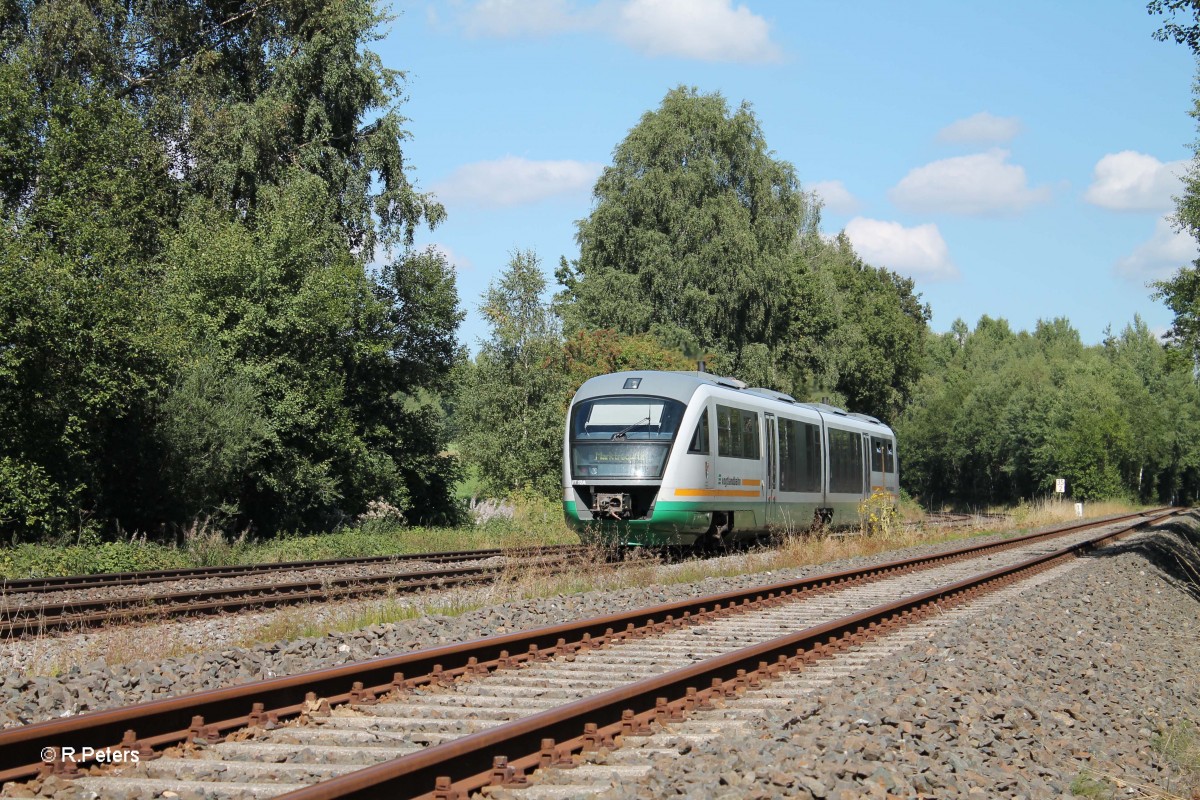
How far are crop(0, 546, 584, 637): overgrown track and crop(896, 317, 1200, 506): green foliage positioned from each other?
2582 inches

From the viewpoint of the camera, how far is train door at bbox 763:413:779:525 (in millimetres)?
21688

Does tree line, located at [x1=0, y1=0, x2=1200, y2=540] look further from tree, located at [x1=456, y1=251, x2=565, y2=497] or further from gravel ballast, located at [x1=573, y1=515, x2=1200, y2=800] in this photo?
gravel ballast, located at [x1=573, y1=515, x2=1200, y2=800]

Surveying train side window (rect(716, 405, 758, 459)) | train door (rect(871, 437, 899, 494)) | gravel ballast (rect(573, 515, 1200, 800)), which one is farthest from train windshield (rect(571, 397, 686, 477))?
train door (rect(871, 437, 899, 494))

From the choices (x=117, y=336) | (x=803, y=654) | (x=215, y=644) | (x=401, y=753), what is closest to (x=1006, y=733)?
(x=803, y=654)

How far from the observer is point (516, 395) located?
3541cm

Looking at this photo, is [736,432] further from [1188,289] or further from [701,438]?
[1188,289]

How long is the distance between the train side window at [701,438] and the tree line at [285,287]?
32.8 feet

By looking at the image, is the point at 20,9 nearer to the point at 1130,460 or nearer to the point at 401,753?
the point at 401,753

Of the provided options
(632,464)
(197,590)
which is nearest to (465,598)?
(197,590)

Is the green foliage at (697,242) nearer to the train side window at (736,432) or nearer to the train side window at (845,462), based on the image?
the train side window at (845,462)

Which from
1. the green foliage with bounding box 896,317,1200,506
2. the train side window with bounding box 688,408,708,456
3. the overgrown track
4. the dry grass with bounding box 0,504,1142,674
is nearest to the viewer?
the dry grass with bounding box 0,504,1142,674

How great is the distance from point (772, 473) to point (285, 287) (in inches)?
484

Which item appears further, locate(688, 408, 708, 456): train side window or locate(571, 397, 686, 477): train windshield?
locate(688, 408, 708, 456): train side window

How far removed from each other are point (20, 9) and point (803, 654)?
2852 cm
